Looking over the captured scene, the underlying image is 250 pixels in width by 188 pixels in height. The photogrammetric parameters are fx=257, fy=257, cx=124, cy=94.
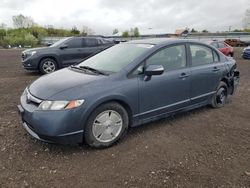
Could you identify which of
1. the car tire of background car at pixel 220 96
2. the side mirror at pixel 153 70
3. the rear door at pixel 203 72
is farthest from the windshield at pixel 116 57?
the car tire of background car at pixel 220 96

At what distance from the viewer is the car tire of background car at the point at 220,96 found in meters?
5.44

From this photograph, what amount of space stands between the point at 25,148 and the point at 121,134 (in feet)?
4.60

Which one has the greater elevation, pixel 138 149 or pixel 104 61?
pixel 104 61

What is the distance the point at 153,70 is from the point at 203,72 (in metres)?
1.46

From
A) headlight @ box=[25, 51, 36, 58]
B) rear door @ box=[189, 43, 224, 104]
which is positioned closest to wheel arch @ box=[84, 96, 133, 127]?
rear door @ box=[189, 43, 224, 104]

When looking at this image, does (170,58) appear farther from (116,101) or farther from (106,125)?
(106,125)

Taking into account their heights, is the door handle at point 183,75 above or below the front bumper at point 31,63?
above

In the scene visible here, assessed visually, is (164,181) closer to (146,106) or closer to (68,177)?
(68,177)

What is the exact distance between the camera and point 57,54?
10.1 m

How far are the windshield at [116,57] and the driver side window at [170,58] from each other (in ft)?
0.69

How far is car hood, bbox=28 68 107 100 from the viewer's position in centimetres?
350

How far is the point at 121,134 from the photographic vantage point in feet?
12.8

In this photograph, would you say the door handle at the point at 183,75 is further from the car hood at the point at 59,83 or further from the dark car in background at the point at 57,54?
the dark car in background at the point at 57,54

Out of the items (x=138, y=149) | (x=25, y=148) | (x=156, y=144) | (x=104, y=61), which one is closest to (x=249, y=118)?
(x=156, y=144)
